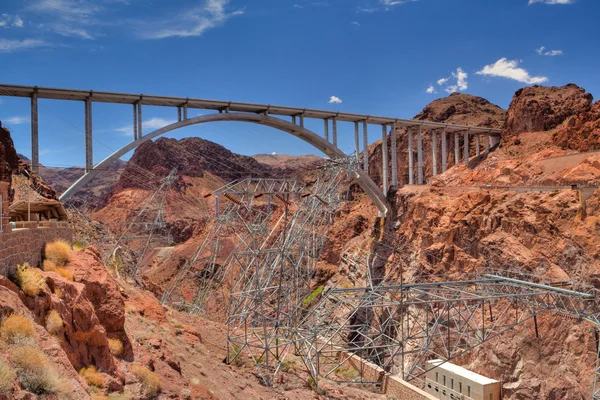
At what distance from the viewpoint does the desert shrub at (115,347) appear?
28.4 ft

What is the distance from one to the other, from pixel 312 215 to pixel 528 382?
42.8 feet

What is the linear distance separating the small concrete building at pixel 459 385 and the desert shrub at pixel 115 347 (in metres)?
12.5

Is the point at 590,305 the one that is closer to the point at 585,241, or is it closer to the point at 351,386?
the point at 585,241

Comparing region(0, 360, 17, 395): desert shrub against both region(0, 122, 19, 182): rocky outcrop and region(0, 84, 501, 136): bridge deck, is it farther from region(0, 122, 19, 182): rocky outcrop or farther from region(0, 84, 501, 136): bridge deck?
region(0, 84, 501, 136): bridge deck

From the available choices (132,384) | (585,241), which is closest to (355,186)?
(585,241)

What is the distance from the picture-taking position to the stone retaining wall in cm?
764

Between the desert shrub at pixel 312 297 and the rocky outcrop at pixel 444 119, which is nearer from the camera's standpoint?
the desert shrub at pixel 312 297

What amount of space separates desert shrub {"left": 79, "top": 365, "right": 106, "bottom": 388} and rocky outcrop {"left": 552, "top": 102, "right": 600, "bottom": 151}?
1226 inches

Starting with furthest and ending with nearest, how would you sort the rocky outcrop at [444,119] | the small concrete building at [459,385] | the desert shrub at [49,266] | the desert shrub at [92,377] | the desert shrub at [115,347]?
the rocky outcrop at [444,119]
the small concrete building at [459,385]
the desert shrub at [49,266]
the desert shrub at [115,347]
the desert shrub at [92,377]

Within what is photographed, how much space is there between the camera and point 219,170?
82.5 m

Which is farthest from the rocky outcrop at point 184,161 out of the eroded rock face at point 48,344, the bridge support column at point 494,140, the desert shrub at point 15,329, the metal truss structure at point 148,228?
the desert shrub at point 15,329

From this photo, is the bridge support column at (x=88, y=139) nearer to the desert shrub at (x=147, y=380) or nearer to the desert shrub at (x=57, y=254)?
the desert shrub at (x=57, y=254)

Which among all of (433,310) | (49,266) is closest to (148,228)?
(433,310)

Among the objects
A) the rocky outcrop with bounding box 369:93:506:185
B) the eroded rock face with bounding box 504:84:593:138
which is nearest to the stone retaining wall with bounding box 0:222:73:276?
the eroded rock face with bounding box 504:84:593:138
